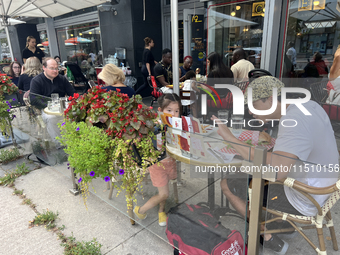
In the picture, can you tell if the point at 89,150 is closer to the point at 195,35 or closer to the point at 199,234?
the point at 199,234

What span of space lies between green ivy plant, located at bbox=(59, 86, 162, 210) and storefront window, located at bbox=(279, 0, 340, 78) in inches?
170

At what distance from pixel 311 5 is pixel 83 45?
8.80 m

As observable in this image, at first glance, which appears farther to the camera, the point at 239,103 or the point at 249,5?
the point at 249,5

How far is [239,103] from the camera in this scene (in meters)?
4.36

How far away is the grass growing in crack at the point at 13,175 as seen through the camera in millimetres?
3372

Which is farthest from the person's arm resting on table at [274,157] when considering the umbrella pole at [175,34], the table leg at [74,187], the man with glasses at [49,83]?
the man with glasses at [49,83]

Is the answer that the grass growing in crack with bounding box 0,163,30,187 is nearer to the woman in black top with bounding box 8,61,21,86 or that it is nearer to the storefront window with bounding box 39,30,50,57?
the woman in black top with bounding box 8,61,21,86

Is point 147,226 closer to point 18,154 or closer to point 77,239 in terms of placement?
point 77,239

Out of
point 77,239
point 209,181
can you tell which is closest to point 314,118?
point 209,181

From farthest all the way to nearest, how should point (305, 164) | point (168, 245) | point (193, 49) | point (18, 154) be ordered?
point (193, 49) < point (18, 154) < point (168, 245) < point (305, 164)

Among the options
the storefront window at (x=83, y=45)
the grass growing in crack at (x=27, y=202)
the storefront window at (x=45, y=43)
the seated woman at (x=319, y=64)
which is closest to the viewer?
the grass growing in crack at (x=27, y=202)

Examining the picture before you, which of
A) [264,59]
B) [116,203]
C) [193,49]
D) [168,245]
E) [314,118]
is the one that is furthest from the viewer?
[193,49]

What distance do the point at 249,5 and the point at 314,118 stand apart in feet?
16.1

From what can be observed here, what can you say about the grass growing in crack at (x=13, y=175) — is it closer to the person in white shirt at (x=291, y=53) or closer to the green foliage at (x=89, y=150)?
the green foliage at (x=89, y=150)
